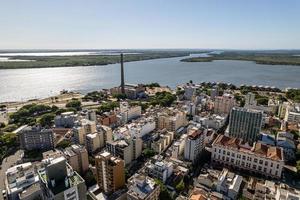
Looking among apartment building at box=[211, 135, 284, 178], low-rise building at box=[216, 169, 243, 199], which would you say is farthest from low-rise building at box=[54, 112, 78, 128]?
low-rise building at box=[216, 169, 243, 199]

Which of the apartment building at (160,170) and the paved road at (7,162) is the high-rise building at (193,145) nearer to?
the apartment building at (160,170)

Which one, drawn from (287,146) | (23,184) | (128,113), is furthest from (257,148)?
(23,184)

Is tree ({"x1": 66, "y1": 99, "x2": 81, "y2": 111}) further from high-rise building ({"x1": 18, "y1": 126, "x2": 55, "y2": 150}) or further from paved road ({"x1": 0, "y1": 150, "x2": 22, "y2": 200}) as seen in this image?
paved road ({"x1": 0, "y1": 150, "x2": 22, "y2": 200})

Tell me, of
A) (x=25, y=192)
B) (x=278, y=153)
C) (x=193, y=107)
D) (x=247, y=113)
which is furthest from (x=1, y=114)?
(x=278, y=153)

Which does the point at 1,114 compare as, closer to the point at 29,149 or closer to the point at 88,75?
the point at 29,149

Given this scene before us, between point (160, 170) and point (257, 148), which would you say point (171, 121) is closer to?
point (257, 148)

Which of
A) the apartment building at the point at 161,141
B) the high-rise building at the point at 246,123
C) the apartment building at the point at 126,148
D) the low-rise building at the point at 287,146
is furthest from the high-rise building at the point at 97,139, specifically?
the low-rise building at the point at 287,146
